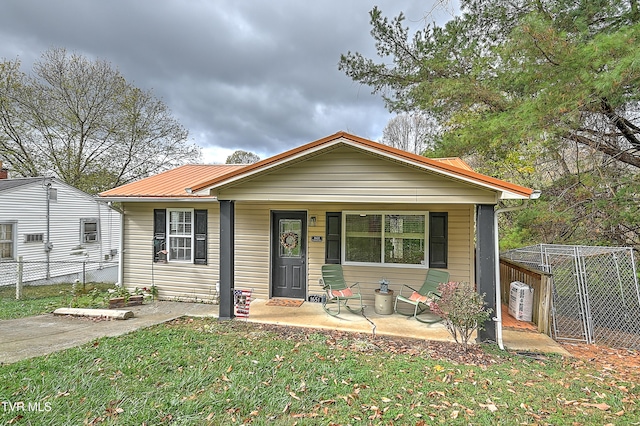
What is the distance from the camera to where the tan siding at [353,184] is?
5062 millimetres

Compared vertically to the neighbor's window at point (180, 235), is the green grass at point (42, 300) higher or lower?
lower

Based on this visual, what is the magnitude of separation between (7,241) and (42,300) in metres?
4.08

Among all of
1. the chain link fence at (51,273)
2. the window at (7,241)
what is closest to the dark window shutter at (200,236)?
the chain link fence at (51,273)

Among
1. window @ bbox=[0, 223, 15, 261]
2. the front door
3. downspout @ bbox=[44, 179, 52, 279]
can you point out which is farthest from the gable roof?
downspout @ bbox=[44, 179, 52, 279]

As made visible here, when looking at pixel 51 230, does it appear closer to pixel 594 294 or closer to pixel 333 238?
pixel 333 238

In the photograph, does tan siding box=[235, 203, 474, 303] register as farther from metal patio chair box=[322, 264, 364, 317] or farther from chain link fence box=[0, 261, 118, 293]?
chain link fence box=[0, 261, 118, 293]

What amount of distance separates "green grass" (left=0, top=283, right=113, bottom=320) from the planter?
1.11 feet

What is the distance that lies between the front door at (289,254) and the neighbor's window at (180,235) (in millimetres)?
2086

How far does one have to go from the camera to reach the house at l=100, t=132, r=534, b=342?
5.09 meters

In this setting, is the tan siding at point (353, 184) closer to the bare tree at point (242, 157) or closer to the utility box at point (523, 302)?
the utility box at point (523, 302)

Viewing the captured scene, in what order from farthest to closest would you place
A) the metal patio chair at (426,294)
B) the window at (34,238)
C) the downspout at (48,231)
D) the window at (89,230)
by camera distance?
the window at (89,230) → the downspout at (48,231) → the window at (34,238) → the metal patio chair at (426,294)

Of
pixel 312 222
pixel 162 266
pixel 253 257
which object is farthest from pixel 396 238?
pixel 162 266

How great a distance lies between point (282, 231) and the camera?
7.43 metres

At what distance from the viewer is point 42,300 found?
328 inches
